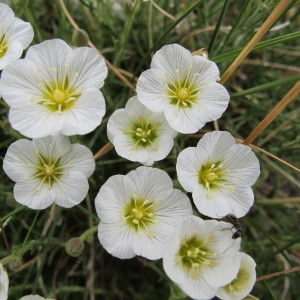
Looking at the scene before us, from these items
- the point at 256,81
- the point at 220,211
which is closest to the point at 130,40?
the point at 256,81

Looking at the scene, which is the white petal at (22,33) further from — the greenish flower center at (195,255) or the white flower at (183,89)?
the greenish flower center at (195,255)

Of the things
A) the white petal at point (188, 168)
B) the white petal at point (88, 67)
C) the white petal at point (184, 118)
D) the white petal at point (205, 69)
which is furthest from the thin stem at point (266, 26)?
the white petal at point (88, 67)

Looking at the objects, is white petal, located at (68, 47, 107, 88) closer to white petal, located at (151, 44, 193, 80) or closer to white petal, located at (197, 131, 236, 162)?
white petal, located at (151, 44, 193, 80)

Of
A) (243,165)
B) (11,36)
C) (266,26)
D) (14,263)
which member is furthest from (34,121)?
(266,26)

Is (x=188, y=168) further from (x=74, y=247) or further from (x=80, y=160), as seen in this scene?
(x=74, y=247)

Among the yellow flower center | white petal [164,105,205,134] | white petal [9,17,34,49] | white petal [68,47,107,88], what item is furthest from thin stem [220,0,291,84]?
white petal [9,17,34,49]

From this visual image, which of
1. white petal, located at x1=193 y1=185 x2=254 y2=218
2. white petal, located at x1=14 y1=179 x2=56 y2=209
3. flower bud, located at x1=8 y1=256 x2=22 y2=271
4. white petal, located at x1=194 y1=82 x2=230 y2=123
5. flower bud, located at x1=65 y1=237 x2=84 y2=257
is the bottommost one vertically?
flower bud, located at x1=8 y1=256 x2=22 y2=271
